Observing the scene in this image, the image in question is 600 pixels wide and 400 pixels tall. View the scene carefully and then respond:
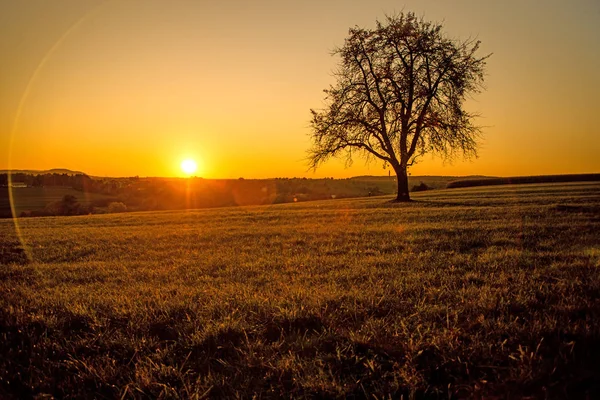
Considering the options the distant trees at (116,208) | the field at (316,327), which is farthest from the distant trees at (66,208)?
the field at (316,327)

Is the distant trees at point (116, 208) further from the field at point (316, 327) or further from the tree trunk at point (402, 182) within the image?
the field at point (316, 327)

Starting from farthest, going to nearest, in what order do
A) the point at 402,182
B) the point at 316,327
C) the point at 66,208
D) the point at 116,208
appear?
the point at 66,208 → the point at 116,208 → the point at 402,182 → the point at 316,327

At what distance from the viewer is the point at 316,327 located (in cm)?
362

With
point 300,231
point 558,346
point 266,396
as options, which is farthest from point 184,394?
point 300,231

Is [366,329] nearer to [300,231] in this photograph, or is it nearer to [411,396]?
[411,396]

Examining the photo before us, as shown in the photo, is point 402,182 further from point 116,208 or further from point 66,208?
point 66,208

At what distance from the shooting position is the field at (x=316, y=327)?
8.61ft

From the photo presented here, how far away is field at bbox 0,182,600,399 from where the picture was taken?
8.61 ft

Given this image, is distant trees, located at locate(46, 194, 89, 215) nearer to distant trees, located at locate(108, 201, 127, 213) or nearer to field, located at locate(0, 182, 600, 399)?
distant trees, located at locate(108, 201, 127, 213)

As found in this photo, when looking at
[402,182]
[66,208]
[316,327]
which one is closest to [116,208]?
[66,208]

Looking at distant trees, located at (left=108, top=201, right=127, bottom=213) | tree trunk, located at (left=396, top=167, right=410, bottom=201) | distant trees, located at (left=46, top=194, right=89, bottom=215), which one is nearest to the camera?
tree trunk, located at (left=396, top=167, right=410, bottom=201)

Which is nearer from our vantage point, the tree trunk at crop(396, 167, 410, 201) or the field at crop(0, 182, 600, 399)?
the field at crop(0, 182, 600, 399)

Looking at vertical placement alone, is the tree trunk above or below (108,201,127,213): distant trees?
above

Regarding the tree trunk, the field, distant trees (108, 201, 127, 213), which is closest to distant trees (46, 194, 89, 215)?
distant trees (108, 201, 127, 213)
